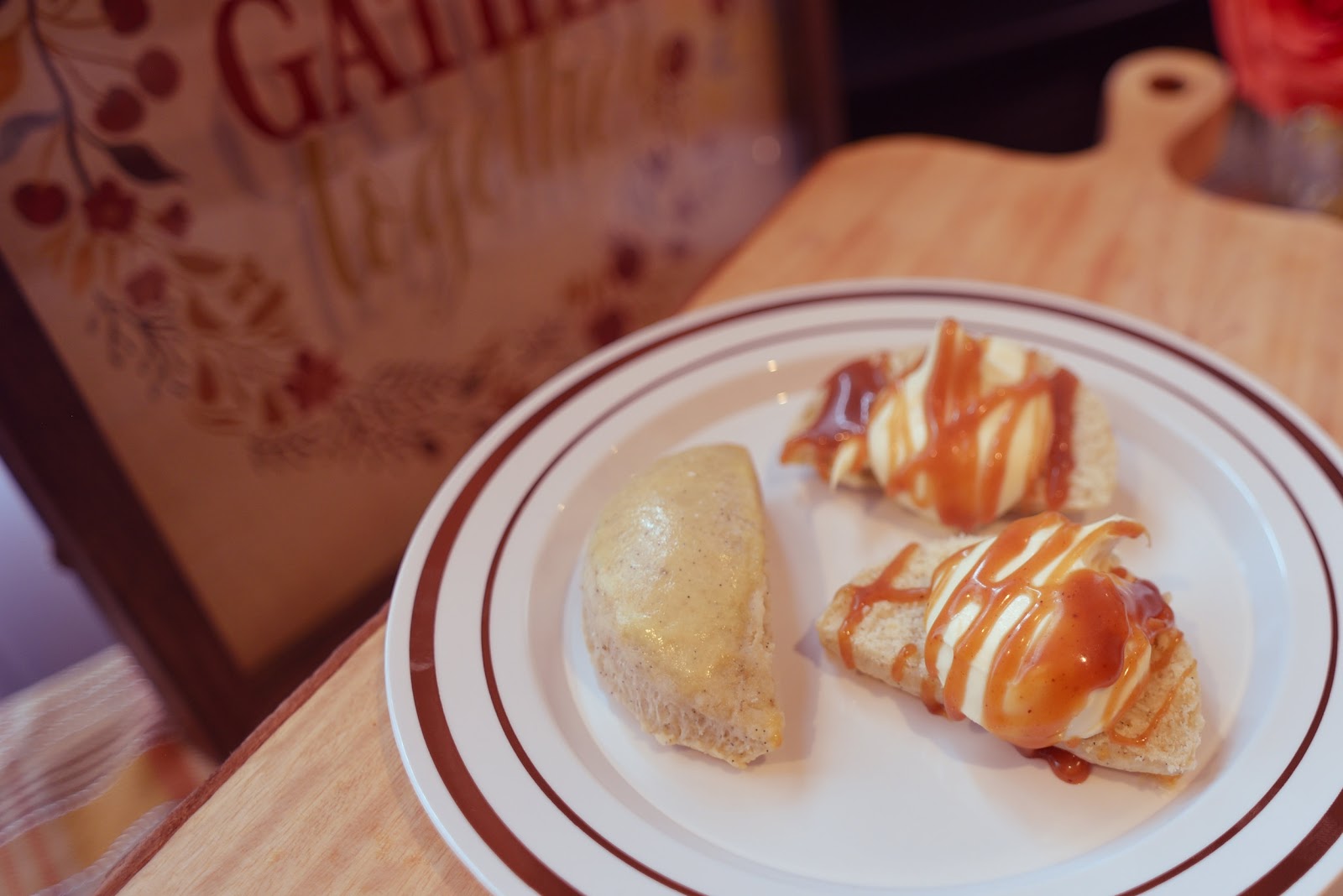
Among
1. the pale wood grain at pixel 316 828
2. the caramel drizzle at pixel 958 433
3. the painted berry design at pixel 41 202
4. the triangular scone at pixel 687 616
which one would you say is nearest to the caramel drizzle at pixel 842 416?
the caramel drizzle at pixel 958 433

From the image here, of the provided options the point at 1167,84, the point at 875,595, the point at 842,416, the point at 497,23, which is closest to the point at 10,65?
the point at 497,23

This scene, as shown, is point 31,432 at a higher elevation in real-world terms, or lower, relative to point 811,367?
higher

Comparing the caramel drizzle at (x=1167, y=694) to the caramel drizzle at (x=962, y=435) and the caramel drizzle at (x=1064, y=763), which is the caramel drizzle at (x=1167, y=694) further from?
the caramel drizzle at (x=962, y=435)

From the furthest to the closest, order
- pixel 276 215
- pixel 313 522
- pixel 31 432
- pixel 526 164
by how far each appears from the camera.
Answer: pixel 526 164
pixel 313 522
pixel 276 215
pixel 31 432

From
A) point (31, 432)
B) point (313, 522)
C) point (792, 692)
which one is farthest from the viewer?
point (313, 522)

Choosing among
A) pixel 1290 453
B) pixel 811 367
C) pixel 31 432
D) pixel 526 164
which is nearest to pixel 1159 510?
pixel 1290 453

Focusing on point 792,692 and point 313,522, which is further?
point 313,522

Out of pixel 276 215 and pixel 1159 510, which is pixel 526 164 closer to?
pixel 276 215

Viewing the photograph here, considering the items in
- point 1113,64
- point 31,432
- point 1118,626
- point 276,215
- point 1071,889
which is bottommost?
point 1113,64
